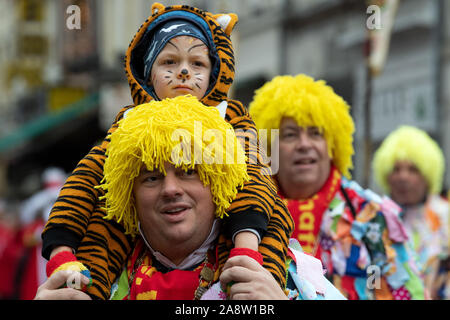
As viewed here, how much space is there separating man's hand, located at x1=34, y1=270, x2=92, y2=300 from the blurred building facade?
1365 millimetres

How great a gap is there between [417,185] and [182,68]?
3.88 meters

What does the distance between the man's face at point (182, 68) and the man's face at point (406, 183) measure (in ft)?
12.1

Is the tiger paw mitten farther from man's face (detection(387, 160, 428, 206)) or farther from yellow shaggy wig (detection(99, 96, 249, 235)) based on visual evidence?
man's face (detection(387, 160, 428, 206))

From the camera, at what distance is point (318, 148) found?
12.7ft

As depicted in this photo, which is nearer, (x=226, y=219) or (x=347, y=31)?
(x=226, y=219)

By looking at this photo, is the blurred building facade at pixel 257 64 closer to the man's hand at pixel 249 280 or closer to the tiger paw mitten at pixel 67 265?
the tiger paw mitten at pixel 67 265

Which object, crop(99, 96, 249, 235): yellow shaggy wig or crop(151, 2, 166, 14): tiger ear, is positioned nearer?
crop(99, 96, 249, 235): yellow shaggy wig

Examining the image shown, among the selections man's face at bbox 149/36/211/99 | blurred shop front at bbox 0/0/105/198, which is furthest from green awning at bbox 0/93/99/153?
man's face at bbox 149/36/211/99

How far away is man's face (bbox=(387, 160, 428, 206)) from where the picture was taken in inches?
233

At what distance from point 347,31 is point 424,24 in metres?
1.53

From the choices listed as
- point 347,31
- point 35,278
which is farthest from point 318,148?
point 347,31

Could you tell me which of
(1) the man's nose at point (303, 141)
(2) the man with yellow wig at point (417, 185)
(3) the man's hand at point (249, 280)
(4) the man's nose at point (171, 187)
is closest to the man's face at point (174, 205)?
(4) the man's nose at point (171, 187)

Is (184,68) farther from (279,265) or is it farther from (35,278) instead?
(35,278)

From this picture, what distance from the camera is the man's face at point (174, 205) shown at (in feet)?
7.65
